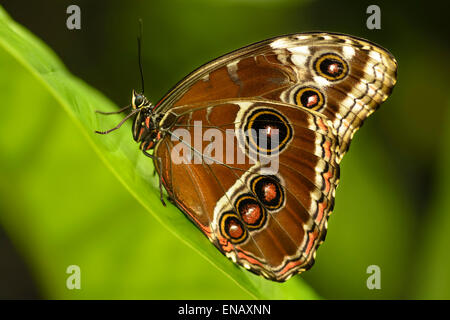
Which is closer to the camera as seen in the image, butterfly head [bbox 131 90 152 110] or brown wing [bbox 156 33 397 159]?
brown wing [bbox 156 33 397 159]

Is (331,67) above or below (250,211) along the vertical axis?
above

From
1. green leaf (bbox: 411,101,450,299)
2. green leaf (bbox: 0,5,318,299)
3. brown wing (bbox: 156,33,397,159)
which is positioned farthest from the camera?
green leaf (bbox: 411,101,450,299)

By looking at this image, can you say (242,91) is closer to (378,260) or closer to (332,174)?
(332,174)

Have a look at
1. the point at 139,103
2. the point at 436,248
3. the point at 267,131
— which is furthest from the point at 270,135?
the point at 436,248

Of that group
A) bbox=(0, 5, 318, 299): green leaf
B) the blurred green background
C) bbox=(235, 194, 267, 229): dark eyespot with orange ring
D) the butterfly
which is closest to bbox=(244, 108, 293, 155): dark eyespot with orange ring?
the butterfly

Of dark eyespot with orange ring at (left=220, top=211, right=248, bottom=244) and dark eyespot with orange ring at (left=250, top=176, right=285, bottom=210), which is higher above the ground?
dark eyespot with orange ring at (left=250, top=176, right=285, bottom=210)

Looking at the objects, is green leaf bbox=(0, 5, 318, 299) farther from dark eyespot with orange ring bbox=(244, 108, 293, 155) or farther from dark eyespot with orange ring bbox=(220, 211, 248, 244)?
dark eyespot with orange ring bbox=(244, 108, 293, 155)

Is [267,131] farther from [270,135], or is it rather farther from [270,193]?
[270,193]

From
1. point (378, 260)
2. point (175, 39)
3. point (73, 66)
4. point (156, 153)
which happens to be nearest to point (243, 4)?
point (175, 39)
